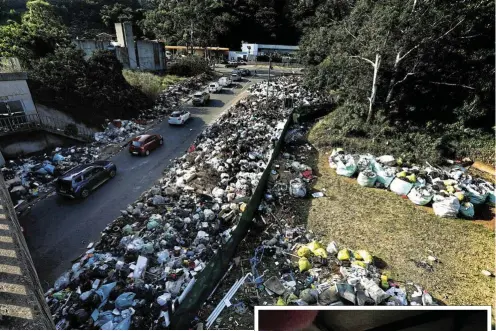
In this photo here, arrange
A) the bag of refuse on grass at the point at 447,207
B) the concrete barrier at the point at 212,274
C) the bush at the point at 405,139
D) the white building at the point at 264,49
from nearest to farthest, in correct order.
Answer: the concrete barrier at the point at 212,274 < the bag of refuse on grass at the point at 447,207 < the bush at the point at 405,139 < the white building at the point at 264,49

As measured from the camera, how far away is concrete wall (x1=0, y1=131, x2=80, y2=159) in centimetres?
1463

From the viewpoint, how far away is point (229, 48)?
5700 centimetres

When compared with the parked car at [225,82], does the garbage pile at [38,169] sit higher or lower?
lower

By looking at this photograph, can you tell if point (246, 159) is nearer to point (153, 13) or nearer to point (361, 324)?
point (361, 324)

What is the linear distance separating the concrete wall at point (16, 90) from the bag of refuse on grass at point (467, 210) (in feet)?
72.9

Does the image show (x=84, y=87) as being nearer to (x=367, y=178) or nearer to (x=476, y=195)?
(x=367, y=178)

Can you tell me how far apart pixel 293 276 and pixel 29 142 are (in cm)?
1577

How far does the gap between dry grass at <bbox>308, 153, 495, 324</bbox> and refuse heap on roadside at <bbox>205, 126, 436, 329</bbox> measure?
533mm

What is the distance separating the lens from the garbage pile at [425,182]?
11.9m

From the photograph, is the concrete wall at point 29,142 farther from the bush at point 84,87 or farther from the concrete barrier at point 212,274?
the concrete barrier at point 212,274

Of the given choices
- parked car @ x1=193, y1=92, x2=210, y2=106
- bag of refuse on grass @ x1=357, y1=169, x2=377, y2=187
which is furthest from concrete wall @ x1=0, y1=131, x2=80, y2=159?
bag of refuse on grass @ x1=357, y1=169, x2=377, y2=187

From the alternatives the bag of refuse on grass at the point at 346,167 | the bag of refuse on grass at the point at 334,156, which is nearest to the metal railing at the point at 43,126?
the bag of refuse on grass at the point at 334,156

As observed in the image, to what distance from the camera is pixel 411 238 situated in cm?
1059

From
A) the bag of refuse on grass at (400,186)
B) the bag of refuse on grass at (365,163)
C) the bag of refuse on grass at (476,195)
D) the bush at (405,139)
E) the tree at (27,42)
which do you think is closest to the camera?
the bag of refuse on grass at (476,195)
